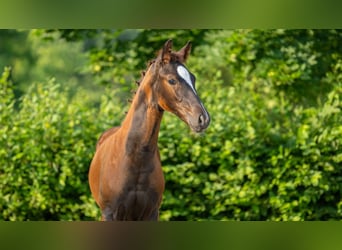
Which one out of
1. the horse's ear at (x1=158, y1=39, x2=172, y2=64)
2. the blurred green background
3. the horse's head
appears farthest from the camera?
the blurred green background

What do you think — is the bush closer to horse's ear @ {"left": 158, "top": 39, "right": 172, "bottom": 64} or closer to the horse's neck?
the horse's neck

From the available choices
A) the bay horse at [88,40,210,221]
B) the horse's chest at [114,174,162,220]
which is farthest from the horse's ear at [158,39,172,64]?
the horse's chest at [114,174,162,220]

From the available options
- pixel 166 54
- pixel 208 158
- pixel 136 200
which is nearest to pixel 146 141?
pixel 136 200

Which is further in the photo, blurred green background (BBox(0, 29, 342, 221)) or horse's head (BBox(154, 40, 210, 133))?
blurred green background (BBox(0, 29, 342, 221))

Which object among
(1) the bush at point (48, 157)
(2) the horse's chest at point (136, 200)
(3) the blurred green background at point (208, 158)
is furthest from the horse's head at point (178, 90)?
(1) the bush at point (48, 157)

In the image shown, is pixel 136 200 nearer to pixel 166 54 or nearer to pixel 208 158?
pixel 166 54

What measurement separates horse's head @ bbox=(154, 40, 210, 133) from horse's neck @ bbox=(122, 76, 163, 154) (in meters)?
0.05

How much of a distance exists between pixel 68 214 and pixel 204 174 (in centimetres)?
127

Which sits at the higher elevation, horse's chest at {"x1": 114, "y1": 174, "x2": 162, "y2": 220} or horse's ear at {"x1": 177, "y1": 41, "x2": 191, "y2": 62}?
horse's ear at {"x1": 177, "y1": 41, "x2": 191, "y2": 62}

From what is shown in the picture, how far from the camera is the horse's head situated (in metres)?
2.21

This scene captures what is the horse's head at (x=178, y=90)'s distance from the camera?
2.21 metres

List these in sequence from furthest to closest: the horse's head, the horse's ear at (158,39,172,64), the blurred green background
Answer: the blurred green background < the horse's ear at (158,39,172,64) < the horse's head

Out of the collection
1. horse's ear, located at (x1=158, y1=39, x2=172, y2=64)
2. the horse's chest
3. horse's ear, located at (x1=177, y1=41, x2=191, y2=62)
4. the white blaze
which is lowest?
the horse's chest

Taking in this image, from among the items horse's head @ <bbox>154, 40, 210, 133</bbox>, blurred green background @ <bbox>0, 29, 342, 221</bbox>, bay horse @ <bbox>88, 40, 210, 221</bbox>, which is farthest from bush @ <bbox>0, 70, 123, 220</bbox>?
horse's head @ <bbox>154, 40, 210, 133</bbox>
